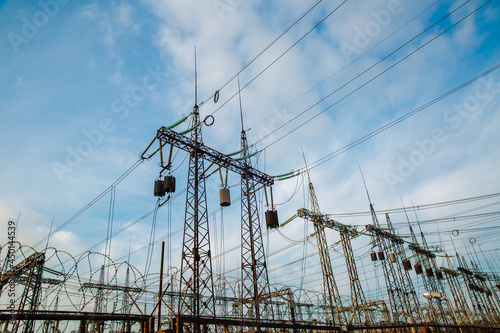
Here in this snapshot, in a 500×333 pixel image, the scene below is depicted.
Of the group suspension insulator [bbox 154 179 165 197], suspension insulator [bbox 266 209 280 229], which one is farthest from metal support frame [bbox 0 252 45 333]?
suspension insulator [bbox 266 209 280 229]

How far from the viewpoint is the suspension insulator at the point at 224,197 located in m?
19.5

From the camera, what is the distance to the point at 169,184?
18.5 metres

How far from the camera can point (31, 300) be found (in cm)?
2202

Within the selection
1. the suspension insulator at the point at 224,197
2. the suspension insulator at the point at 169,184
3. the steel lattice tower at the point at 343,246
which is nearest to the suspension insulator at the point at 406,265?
the steel lattice tower at the point at 343,246

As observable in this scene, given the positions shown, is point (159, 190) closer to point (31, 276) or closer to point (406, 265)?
point (31, 276)

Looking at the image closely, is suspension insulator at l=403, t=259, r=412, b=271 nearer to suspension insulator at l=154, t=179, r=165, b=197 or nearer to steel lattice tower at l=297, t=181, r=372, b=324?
steel lattice tower at l=297, t=181, r=372, b=324

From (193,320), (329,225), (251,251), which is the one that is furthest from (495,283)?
(193,320)

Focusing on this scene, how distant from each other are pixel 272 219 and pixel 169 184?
25.1 feet

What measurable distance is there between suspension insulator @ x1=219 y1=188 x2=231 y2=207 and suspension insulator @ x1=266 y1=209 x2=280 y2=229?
3281 millimetres

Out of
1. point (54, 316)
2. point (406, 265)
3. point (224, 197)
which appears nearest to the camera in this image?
point (54, 316)

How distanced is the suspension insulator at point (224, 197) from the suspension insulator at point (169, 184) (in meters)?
3.23

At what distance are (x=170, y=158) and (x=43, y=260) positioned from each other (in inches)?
565

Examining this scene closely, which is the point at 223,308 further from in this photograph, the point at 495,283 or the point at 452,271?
the point at 495,283

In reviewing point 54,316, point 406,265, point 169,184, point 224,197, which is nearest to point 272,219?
point 224,197
